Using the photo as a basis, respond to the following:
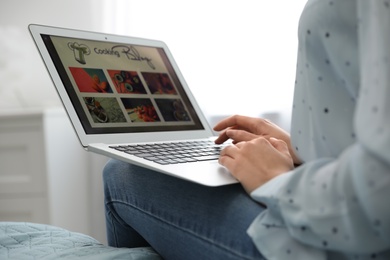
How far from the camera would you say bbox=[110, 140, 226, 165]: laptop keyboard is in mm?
654

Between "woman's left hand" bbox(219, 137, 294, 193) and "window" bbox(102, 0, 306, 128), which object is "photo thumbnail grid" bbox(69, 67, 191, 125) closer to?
"woman's left hand" bbox(219, 137, 294, 193)

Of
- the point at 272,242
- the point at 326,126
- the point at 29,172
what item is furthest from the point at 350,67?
the point at 29,172

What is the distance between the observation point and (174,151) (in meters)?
0.73

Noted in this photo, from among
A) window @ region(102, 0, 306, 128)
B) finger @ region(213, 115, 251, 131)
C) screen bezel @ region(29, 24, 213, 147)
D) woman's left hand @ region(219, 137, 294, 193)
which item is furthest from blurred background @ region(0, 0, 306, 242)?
woman's left hand @ region(219, 137, 294, 193)

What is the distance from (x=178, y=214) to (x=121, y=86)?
0.38 m

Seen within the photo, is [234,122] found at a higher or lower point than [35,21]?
lower

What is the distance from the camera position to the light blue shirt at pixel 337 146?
1.14 ft

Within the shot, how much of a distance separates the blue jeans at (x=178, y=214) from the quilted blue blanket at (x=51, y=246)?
4 centimetres

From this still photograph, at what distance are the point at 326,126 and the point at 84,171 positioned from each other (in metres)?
1.34

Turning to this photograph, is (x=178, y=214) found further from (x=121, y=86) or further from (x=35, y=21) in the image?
(x=35, y=21)

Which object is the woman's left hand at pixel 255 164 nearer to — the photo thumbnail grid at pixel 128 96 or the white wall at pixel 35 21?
the photo thumbnail grid at pixel 128 96

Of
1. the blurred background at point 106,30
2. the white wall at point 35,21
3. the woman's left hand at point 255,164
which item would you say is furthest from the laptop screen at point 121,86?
the white wall at point 35,21

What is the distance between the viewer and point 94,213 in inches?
66.7

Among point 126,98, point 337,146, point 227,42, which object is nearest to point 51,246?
point 126,98
